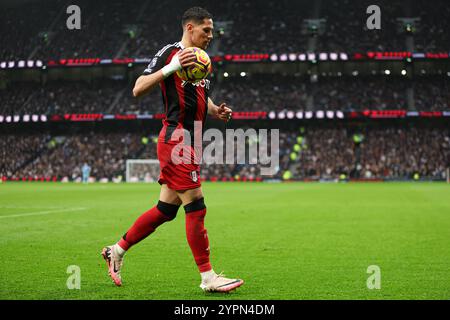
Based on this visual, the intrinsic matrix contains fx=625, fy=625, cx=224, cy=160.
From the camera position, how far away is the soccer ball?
601 centimetres

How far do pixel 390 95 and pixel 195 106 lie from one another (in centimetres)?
5427

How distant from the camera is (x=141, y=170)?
54188 mm

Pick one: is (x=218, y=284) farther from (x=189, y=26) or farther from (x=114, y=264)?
(x=189, y=26)

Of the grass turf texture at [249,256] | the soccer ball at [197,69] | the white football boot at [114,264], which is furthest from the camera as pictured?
the white football boot at [114,264]

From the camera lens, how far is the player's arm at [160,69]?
5926 millimetres

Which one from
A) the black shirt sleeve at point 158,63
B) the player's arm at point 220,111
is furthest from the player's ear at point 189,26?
the player's arm at point 220,111

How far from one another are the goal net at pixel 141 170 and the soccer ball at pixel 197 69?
46844mm

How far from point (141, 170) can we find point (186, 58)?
4881cm

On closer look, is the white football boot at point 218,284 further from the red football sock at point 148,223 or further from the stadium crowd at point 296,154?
the stadium crowd at point 296,154

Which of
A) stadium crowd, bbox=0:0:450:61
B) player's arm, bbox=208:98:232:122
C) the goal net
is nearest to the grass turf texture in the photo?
player's arm, bbox=208:98:232:122

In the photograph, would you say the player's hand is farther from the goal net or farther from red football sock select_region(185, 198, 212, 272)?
the goal net

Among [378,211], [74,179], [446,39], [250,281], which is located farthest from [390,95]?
[250,281]
